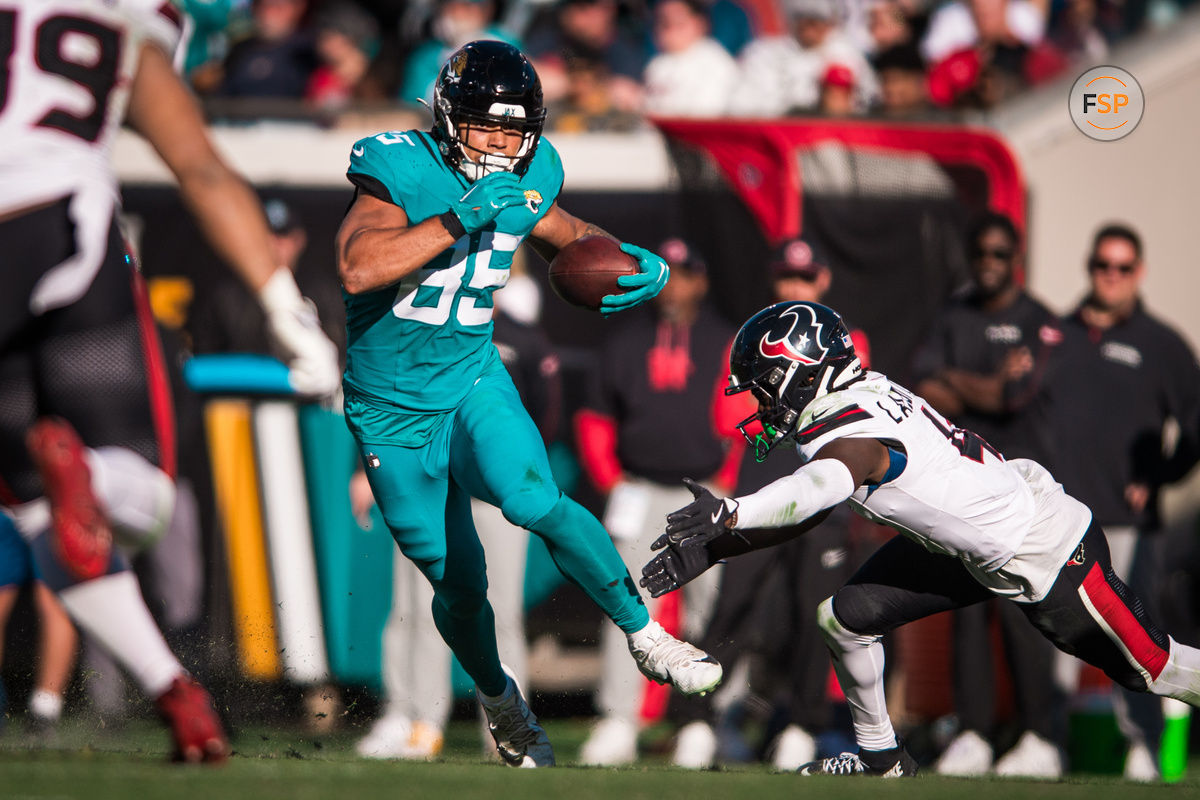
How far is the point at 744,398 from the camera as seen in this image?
664 cm

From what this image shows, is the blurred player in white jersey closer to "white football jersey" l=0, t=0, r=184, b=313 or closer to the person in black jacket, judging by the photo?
"white football jersey" l=0, t=0, r=184, b=313

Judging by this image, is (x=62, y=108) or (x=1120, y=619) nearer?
(x=62, y=108)

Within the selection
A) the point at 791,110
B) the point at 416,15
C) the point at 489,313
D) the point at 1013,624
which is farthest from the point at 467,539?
the point at 416,15

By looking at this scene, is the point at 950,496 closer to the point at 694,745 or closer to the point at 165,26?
the point at 694,745

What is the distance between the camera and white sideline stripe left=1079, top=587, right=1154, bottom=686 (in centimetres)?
464

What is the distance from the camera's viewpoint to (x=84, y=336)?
3938 mm

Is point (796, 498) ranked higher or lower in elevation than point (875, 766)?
higher

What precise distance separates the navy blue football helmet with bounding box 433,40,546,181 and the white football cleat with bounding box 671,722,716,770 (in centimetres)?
261

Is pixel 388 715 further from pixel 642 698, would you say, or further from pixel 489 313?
pixel 489 313

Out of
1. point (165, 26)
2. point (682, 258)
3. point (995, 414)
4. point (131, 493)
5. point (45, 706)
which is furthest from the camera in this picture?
point (682, 258)

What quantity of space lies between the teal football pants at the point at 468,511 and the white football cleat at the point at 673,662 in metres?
0.05

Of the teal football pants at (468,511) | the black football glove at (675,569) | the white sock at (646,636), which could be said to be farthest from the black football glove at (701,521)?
the white sock at (646,636)

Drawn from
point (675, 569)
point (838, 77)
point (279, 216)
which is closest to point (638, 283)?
point (675, 569)

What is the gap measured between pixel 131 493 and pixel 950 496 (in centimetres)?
238
